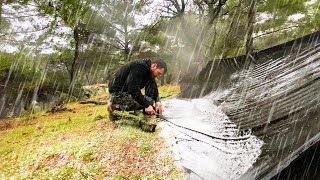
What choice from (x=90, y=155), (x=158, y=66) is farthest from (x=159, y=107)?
(x=90, y=155)

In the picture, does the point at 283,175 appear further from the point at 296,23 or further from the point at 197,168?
the point at 296,23

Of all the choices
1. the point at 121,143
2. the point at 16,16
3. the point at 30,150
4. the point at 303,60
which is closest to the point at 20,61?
the point at 16,16

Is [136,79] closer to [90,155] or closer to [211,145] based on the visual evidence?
[90,155]

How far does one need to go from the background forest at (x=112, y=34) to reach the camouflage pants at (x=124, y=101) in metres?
3.51

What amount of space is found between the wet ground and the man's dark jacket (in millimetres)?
625

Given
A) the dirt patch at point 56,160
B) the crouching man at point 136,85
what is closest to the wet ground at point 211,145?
the crouching man at point 136,85

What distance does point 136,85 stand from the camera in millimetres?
4164

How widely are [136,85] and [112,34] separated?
10.8 m

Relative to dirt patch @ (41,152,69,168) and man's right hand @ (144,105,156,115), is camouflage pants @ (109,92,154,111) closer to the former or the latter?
man's right hand @ (144,105,156,115)

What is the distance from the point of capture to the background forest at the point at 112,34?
8297mm

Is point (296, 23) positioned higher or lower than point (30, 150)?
higher

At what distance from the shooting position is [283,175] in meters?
2.06

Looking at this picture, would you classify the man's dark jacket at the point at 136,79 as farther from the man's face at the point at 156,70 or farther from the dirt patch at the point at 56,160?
the dirt patch at the point at 56,160

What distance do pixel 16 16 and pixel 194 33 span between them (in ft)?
24.0
